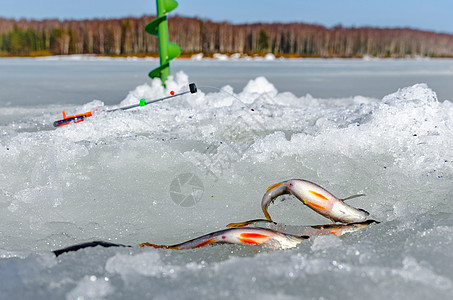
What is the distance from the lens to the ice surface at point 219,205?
202 cm

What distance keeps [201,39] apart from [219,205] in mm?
71924

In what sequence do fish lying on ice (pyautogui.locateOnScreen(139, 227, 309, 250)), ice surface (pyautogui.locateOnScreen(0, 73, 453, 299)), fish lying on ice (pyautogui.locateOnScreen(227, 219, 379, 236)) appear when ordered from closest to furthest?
ice surface (pyautogui.locateOnScreen(0, 73, 453, 299)) → fish lying on ice (pyautogui.locateOnScreen(139, 227, 309, 250)) → fish lying on ice (pyautogui.locateOnScreen(227, 219, 379, 236))

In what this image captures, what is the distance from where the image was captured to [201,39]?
2847 inches

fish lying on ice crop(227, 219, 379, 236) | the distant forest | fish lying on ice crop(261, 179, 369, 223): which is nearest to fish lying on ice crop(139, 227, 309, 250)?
fish lying on ice crop(227, 219, 379, 236)

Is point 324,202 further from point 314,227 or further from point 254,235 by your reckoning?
point 254,235

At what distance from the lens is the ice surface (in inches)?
79.7

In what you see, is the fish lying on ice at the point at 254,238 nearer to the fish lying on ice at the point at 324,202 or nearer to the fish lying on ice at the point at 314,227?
the fish lying on ice at the point at 314,227

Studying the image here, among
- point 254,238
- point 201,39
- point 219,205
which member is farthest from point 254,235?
point 201,39

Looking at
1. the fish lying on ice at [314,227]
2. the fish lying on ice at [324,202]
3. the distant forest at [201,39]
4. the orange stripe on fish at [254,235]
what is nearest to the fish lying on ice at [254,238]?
the orange stripe on fish at [254,235]

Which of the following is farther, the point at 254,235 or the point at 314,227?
the point at 314,227

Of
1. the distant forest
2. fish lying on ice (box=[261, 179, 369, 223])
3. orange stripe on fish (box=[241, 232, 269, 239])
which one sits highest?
the distant forest

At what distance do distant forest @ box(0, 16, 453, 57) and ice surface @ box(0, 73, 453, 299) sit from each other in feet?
196

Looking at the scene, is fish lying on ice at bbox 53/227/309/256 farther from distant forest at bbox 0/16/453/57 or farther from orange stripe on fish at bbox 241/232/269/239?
distant forest at bbox 0/16/453/57

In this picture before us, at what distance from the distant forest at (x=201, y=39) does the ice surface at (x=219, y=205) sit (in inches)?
2356
